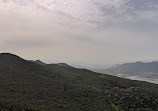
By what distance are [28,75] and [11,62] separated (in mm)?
20243

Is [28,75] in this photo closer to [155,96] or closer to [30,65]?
[30,65]

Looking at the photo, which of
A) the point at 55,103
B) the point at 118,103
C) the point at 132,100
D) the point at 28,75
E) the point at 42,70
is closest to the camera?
the point at 55,103

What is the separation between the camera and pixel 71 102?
1772 inches

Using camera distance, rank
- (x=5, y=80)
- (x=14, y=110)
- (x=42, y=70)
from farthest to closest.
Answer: (x=42, y=70) → (x=5, y=80) → (x=14, y=110)

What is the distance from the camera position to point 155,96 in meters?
55.8

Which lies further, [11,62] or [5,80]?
[11,62]

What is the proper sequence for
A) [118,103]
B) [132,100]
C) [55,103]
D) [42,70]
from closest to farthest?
1. [55,103]
2. [118,103]
3. [132,100]
4. [42,70]

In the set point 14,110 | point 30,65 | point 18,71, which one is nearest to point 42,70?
point 30,65

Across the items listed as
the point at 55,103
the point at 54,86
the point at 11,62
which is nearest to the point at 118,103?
the point at 55,103

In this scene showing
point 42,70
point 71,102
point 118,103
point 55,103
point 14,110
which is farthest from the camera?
point 42,70

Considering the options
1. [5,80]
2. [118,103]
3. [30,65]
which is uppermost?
[30,65]

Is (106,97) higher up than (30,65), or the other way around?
(30,65)

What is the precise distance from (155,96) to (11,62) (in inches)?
2852

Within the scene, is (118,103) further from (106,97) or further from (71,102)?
(71,102)
